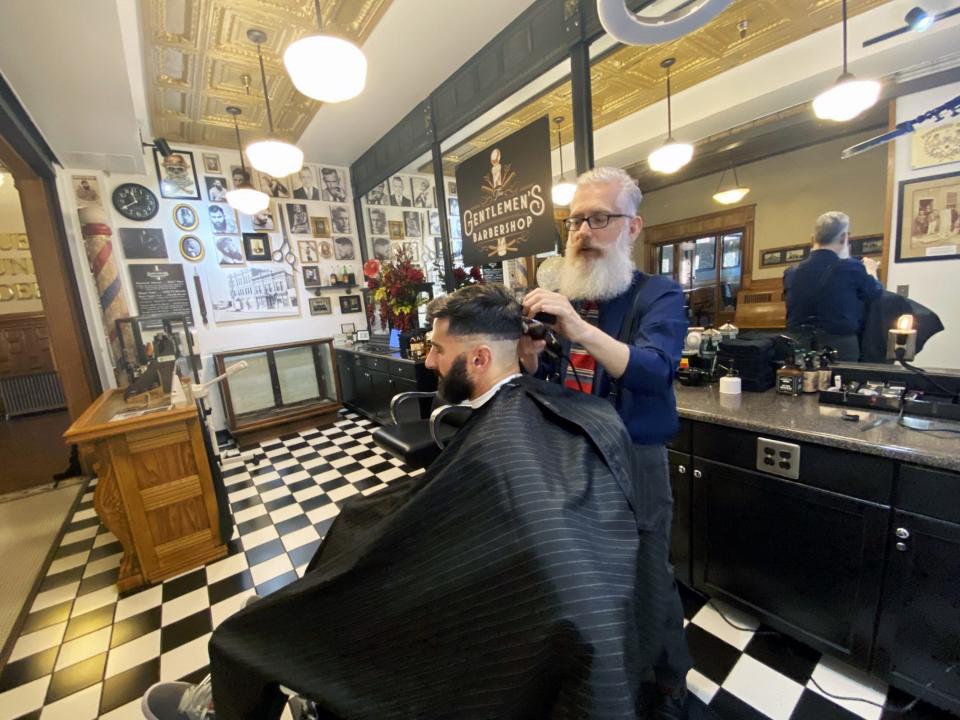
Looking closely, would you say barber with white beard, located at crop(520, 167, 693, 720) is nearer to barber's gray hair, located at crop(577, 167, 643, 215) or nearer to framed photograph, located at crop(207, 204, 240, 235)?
barber's gray hair, located at crop(577, 167, 643, 215)

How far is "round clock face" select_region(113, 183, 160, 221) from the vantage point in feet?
12.1

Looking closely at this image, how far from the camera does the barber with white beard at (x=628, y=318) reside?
1031 millimetres

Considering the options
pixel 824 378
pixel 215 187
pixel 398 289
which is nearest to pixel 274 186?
pixel 215 187

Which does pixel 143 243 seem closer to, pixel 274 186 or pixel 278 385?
pixel 274 186

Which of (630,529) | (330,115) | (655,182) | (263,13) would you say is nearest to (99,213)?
(330,115)

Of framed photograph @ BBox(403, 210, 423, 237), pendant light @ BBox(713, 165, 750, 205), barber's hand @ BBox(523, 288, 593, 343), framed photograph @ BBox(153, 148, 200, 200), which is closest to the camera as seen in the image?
barber's hand @ BBox(523, 288, 593, 343)

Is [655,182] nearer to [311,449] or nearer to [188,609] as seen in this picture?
[188,609]

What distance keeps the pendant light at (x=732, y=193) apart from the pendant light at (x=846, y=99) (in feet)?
1.19

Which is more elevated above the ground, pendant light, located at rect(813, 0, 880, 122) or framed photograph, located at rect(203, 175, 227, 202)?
framed photograph, located at rect(203, 175, 227, 202)

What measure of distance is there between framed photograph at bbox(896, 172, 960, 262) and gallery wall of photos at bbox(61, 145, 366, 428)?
4757 millimetres

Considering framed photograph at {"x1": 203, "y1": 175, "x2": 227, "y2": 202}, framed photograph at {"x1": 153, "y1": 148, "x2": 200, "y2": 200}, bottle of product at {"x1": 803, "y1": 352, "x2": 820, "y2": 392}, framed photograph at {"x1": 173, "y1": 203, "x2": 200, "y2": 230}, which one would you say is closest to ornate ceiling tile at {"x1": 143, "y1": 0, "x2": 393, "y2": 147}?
framed photograph at {"x1": 153, "y1": 148, "x2": 200, "y2": 200}

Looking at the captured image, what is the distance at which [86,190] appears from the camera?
138 inches

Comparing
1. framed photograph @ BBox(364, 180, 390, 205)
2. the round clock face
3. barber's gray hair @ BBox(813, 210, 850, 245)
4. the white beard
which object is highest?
framed photograph @ BBox(364, 180, 390, 205)

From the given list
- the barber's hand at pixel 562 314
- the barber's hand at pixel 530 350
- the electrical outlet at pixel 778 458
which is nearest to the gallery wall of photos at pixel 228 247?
the barber's hand at pixel 530 350
